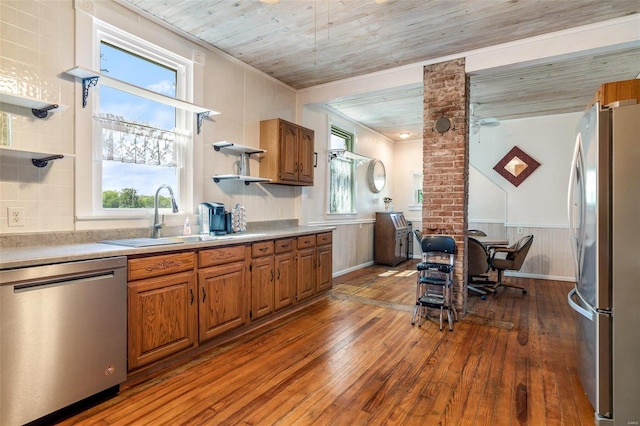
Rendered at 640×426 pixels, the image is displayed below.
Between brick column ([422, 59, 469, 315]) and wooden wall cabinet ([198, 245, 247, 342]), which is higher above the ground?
brick column ([422, 59, 469, 315])

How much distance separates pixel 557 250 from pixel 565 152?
1715 millimetres

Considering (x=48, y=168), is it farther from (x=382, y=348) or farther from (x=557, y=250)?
(x=557, y=250)

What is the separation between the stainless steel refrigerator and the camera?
5.90 ft

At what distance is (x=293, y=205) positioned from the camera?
4852mm

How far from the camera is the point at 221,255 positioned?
2840 mm

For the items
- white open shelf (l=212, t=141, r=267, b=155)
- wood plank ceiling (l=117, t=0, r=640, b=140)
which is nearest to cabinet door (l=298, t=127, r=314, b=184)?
white open shelf (l=212, t=141, r=267, b=155)

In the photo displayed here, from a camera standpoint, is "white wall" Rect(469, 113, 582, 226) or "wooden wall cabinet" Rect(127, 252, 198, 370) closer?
"wooden wall cabinet" Rect(127, 252, 198, 370)

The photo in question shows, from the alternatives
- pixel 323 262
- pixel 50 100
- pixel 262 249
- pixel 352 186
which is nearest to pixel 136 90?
pixel 50 100

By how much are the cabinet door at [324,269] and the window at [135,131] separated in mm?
1907

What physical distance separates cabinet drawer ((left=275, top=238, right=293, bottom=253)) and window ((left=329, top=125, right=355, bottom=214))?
2.21 metres

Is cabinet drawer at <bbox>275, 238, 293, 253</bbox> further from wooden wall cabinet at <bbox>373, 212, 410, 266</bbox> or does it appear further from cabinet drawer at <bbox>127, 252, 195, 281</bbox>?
wooden wall cabinet at <bbox>373, 212, 410, 266</bbox>

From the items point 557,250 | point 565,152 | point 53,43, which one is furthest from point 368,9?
point 557,250

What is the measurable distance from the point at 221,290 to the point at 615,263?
275 centimetres

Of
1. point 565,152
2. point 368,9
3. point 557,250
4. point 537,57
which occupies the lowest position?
point 557,250
